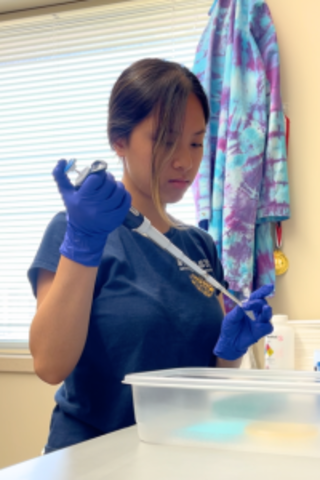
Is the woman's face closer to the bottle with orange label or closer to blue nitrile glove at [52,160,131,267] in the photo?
blue nitrile glove at [52,160,131,267]

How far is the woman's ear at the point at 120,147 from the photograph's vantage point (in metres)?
1.09

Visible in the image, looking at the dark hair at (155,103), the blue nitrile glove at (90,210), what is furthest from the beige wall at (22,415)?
the blue nitrile glove at (90,210)

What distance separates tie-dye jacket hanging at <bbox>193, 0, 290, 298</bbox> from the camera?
5.37 ft

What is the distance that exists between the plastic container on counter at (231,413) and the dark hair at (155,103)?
1.46ft

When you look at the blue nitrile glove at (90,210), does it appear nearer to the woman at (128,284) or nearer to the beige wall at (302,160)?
the woman at (128,284)

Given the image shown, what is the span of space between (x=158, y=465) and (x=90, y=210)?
1.17 feet

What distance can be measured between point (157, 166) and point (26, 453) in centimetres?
144

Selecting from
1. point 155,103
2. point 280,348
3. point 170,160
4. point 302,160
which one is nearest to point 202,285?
point 170,160

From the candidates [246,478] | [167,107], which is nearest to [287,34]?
[167,107]

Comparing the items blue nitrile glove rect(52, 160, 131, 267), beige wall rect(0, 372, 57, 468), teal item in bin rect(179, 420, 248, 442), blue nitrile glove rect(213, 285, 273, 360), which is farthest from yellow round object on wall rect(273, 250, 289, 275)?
teal item in bin rect(179, 420, 248, 442)

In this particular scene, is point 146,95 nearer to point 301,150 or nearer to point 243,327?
point 243,327

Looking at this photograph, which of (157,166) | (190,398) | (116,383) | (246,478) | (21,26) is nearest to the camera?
(246,478)

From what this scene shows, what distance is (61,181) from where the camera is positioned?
0.78 metres

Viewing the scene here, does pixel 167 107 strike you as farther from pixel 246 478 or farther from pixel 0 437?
pixel 0 437
